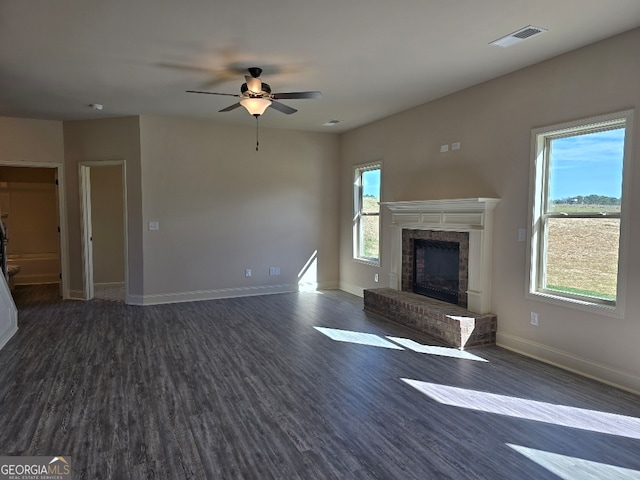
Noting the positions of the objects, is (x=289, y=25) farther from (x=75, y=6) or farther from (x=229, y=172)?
(x=229, y=172)

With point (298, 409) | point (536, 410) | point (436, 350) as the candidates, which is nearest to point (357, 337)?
point (436, 350)

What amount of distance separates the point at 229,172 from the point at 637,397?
5658 mm

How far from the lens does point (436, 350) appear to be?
408 cm

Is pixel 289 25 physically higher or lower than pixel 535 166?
higher

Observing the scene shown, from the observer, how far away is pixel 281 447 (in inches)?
94.0

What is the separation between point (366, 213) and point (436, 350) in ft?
10.2

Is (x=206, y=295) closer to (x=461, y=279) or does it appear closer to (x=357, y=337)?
(x=357, y=337)

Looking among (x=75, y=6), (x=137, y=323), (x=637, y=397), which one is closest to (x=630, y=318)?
(x=637, y=397)

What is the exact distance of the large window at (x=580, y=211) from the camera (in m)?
3.29

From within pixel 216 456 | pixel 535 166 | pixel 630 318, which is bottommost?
pixel 216 456

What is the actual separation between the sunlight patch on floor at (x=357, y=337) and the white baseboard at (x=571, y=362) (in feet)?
3.71

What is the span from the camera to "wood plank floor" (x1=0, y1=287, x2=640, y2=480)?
2238 millimetres

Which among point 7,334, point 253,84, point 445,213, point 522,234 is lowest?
point 7,334

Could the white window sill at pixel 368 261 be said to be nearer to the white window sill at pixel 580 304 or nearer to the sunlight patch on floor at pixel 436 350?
the sunlight patch on floor at pixel 436 350
